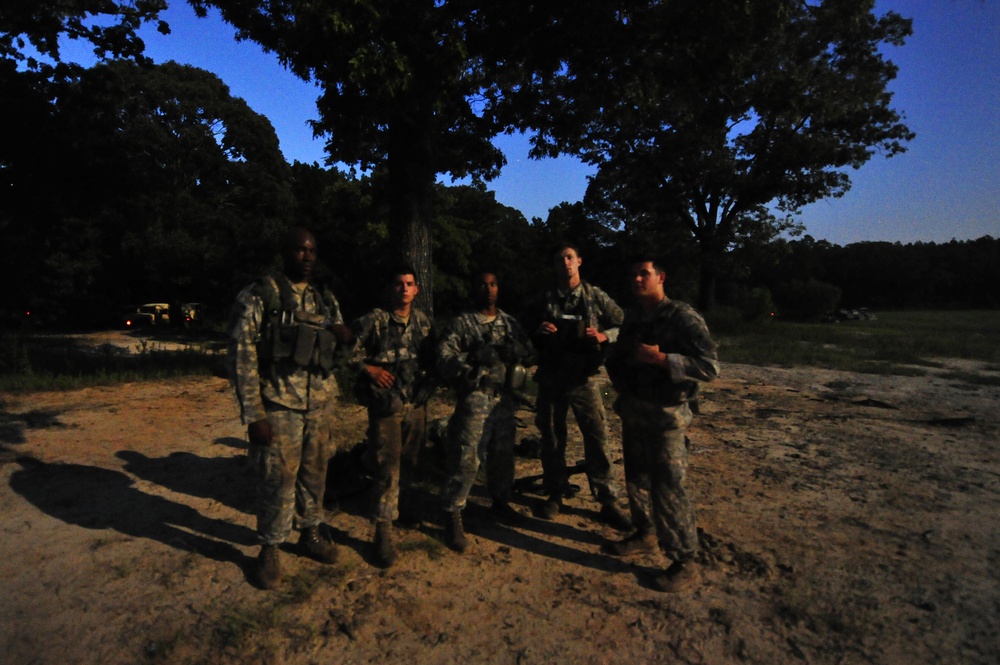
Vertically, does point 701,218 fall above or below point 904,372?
above

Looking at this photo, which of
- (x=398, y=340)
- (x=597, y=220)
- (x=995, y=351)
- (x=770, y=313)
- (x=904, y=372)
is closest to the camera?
(x=398, y=340)

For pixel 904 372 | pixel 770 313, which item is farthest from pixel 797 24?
pixel 904 372

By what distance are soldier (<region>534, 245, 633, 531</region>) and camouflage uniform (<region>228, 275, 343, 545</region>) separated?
65.8 inches

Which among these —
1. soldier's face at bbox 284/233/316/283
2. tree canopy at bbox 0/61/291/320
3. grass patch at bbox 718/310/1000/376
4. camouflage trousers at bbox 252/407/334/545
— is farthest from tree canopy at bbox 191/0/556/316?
tree canopy at bbox 0/61/291/320

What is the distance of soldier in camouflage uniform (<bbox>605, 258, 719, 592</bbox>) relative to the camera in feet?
11.7

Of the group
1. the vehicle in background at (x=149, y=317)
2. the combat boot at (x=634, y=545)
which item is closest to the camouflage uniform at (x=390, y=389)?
the combat boot at (x=634, y=545)

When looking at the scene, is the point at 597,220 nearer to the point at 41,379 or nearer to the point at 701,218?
the point at 701,218

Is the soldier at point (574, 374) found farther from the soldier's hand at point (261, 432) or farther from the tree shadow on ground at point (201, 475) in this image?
the tree shadow on ground at point (201, 475)

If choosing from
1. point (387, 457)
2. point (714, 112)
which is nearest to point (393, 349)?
point (387, 457)

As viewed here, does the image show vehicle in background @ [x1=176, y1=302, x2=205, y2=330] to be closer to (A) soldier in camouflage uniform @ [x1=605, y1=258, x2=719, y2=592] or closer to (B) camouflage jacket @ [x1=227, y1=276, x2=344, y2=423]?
(B) camouflage jacket @ [x1=227, y1=276, x2=344, y2=423]

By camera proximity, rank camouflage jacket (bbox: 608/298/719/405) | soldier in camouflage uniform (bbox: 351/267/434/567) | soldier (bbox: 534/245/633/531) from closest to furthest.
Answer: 1. camouflage jacket (bbox: 608/298/719/405)
2. soldier in camouflage uniform (bbox: 351/267/434/567)
3. soldier (bbox: 534/245/633/531)

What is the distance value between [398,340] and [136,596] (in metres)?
2.26

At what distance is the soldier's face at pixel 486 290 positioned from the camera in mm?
4301

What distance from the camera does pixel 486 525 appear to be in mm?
4664
